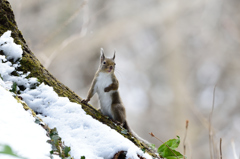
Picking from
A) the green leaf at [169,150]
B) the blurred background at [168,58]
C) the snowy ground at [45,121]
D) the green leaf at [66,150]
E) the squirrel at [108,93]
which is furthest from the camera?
the blurred background at [168,58]

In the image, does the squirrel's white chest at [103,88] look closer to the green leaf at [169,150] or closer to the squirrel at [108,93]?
the squirrel at [108,93]

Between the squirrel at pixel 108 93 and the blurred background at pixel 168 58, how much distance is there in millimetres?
7385

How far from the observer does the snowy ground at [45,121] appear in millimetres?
1166

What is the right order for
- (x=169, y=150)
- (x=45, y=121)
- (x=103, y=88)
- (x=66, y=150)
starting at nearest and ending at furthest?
(x=66, y=150)
(x=45, y=121)
(x=169, y=150)
(x=103, y=88)

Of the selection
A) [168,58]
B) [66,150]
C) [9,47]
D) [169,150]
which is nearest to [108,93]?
[169,150]

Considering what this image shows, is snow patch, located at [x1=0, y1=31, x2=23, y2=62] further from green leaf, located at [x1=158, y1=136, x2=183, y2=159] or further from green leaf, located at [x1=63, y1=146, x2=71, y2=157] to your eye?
green leaf, located at [x1=158, y1=136, x2=183, y2=159]

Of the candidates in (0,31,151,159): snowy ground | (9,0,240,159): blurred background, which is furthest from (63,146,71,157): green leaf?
(9,0,240,159): blurred background

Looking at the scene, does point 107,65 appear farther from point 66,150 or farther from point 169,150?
point 66,150

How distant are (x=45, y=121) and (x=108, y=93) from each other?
4.18ft

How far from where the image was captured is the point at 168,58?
12602mm

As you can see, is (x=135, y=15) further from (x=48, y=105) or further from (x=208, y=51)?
(x=48, y=105)

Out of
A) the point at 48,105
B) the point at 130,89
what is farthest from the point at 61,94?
the point at 130,89

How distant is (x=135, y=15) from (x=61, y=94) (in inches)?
420

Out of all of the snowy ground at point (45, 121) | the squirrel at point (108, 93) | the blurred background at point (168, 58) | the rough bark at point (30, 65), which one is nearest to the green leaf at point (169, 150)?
the rough bark at point (30, 65)
